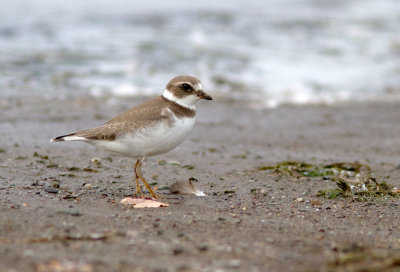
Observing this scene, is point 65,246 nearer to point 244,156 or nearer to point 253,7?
point 244,156

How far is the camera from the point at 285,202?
5520 millimetres

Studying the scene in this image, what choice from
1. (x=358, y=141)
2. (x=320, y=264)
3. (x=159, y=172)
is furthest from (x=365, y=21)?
(x=320, y=264)

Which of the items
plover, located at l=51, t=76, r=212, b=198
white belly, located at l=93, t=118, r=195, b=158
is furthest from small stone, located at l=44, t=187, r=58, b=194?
white belly, located at l=93, t=118, r=195, b=158

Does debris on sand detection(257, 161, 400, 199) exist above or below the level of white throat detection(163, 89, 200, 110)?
below

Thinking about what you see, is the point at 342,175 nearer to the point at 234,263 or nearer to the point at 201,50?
the point at 234,263

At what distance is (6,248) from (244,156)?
4405 millimetres

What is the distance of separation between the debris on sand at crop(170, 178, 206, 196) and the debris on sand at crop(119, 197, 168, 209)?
51cm

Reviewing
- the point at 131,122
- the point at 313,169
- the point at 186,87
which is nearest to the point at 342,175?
the point at 313,169

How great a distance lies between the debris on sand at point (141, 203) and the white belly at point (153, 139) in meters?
0.49

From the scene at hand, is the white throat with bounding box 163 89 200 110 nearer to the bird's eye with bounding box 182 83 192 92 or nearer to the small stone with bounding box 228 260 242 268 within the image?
the bird's eye with bounding box 182 83 192 92

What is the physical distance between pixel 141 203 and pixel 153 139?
1.90 ft

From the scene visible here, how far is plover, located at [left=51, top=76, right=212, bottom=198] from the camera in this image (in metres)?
5.33

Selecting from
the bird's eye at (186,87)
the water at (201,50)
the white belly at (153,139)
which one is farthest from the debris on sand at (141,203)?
the water at (201,50)

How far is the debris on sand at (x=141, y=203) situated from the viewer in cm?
506
